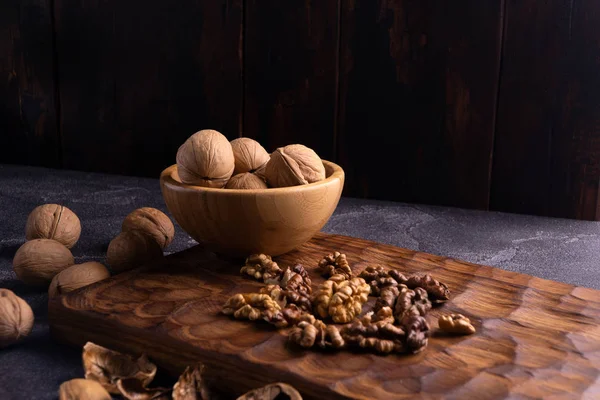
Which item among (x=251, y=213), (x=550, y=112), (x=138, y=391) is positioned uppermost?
(x=550, y=112)

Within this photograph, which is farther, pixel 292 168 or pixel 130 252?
pixel 130 252

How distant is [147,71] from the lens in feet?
6.41

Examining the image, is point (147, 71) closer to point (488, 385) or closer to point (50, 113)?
point (50, 113)

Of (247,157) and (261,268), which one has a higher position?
(247,157)

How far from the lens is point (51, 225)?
126cm

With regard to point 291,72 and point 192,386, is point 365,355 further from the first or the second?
point 291,72

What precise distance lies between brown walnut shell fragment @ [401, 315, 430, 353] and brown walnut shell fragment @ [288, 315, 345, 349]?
77 millimetres

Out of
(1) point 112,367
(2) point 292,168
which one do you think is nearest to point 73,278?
(1) point 112,367

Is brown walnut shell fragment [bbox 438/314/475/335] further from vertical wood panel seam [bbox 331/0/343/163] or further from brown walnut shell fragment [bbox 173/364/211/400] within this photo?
vertical wood panel seam [bbox 331/0/343/163]

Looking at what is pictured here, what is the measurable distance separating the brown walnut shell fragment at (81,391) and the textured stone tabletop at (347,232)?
0.11m

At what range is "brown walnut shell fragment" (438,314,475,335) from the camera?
853mm

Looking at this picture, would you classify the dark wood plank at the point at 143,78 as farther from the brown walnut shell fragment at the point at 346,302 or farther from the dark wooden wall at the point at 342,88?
the brown walnut shell fragment at the point at 346,302

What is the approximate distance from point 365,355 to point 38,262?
0.58 metres

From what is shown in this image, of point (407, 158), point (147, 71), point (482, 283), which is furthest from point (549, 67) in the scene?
point (147, 71)
